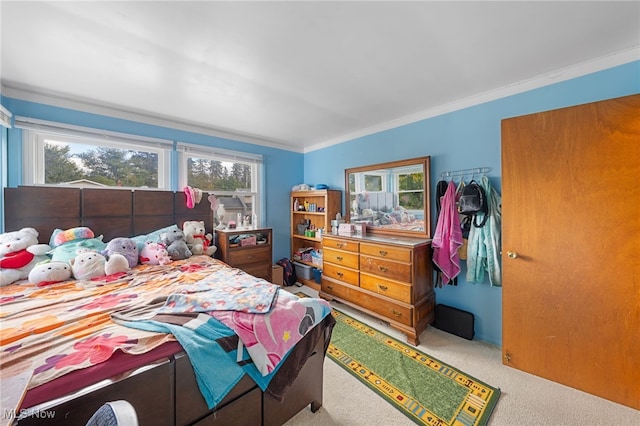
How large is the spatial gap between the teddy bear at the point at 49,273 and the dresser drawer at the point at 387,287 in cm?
265

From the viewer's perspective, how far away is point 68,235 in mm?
2234

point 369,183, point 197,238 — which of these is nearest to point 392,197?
point 369,183

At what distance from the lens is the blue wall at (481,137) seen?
1.82 metres

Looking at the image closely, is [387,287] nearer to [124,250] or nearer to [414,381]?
[414,381]

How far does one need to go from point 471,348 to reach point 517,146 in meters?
1.82

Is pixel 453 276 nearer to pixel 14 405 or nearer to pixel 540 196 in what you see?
pixel 540 196

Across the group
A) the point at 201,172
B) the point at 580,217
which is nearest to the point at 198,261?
the point at 201,172

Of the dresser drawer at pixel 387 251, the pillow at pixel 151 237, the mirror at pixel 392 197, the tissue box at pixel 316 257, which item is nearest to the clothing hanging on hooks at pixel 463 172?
the mirror at pixel 392 197

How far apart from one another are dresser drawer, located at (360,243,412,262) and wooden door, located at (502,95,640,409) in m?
0.79

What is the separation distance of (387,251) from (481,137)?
4.81 feet

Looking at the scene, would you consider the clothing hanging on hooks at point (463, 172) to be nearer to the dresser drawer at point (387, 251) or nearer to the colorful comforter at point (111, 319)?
the dresser drawer at point (387, 251)

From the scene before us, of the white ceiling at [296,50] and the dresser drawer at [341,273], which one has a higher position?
the white ceiling at [296,50]

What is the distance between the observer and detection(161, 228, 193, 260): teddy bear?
252 centimetres

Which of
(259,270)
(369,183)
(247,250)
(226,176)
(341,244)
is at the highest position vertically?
(226,176)
